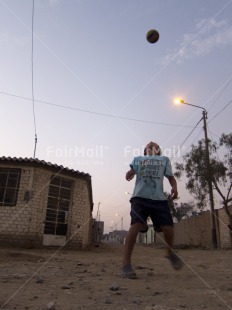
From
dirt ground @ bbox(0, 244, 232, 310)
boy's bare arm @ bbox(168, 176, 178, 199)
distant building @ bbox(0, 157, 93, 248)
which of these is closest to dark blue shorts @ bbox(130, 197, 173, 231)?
boy's bare arm @ bbox(168, 176, 178, 199)

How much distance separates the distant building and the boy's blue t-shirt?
827 cm

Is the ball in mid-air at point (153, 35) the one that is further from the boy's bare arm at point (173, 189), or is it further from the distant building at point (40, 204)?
the distant building at point (40, 204)

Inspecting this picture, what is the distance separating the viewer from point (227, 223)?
17250mm

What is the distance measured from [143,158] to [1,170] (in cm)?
926

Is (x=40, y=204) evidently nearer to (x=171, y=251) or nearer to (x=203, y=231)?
(x=171, y=251)

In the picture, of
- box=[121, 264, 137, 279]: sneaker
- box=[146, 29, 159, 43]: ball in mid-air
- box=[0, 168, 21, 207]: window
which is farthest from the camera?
box=[0, 168, 21, 207]: window

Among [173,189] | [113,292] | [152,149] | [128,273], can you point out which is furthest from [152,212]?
[113,292]

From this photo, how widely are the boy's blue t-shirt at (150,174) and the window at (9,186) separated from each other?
8.58 metres

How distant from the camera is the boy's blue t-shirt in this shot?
12.9 feet

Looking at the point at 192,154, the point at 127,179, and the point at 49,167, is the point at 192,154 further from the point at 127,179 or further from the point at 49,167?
the point at 127,179

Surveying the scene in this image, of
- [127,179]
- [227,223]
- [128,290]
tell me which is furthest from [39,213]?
[227,223]

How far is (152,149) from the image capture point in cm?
438

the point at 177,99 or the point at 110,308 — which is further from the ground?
the point at 177,99

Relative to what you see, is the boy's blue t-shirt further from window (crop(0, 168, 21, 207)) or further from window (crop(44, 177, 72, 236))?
window (crop(44, 177, 72, 236))
